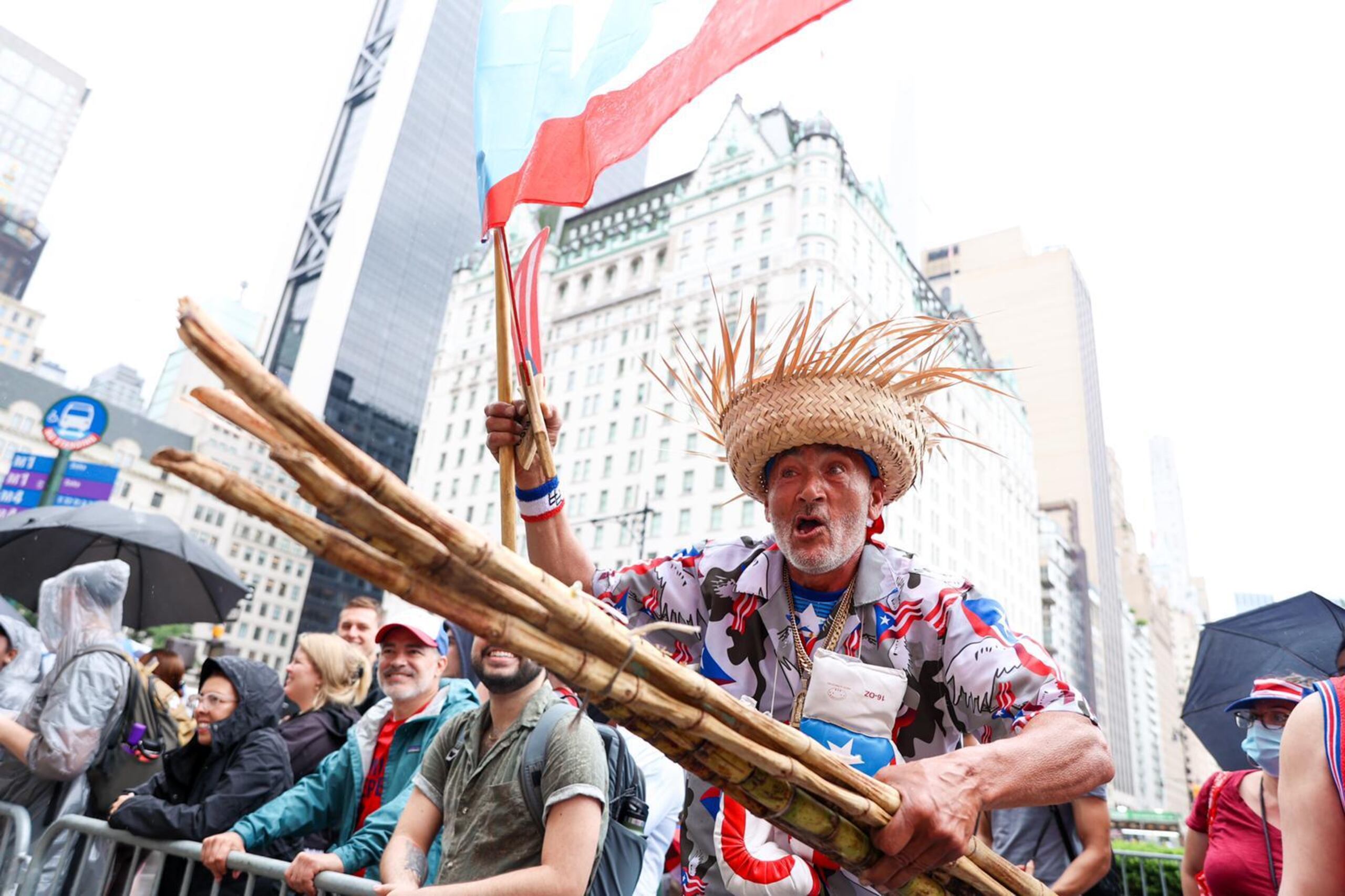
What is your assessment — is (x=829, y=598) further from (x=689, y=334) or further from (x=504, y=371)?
(x=689, y=334)

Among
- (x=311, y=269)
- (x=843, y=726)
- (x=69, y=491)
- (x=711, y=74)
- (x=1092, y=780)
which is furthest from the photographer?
(x=311, y=269)

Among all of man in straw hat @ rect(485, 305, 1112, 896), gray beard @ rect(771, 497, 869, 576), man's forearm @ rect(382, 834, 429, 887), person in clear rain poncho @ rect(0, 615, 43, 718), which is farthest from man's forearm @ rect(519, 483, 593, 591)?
person in clear rain poncho @ rect(0, 615, 43, 718)

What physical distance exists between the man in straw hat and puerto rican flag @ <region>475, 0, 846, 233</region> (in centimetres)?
62

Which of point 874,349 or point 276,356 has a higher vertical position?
point 276,356

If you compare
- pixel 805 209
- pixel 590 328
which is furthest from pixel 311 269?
pixel 805 209

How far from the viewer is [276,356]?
321 feet

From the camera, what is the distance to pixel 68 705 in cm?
396

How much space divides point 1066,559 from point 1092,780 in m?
103

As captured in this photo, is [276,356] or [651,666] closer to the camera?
[651,666]

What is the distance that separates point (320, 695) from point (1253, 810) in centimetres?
427

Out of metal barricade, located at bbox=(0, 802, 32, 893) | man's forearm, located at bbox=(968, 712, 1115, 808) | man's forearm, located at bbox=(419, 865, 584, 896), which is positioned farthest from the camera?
metal barricade, located at bbox=(0, 802, 32, 893)

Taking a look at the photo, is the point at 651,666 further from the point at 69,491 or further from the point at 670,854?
the point at 69,491

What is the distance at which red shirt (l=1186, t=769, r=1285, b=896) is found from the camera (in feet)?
10.3

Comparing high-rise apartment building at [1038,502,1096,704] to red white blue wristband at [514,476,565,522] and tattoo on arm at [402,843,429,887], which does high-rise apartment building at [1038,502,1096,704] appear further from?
red white blue wristband at [514,476,565,522]
